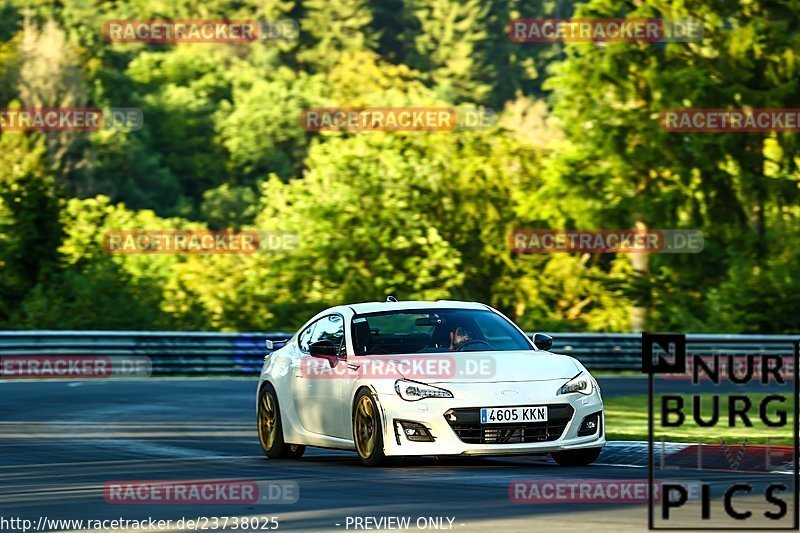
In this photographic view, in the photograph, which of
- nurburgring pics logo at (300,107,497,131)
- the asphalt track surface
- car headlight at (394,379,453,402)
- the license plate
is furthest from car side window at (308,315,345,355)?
nurburgring pics logo at (300,107,497,131)

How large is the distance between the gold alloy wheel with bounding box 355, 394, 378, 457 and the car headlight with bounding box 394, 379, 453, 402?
13.0 inches

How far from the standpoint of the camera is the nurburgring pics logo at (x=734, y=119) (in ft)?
164

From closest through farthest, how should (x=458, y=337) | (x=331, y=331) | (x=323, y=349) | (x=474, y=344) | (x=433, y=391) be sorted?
(x=433, y=391), (x=474, y=344), (x=458, y=337), (x=323, y=349), (x=331, y=331)

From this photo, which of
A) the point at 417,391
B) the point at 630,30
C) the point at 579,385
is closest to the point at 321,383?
the point at 417,391

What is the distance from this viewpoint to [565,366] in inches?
571

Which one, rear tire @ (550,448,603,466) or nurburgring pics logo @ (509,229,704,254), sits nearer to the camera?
rear tire @ (550,448,603,466)

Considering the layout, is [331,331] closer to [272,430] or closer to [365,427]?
[272,430]

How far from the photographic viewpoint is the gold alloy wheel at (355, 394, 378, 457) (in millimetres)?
14300

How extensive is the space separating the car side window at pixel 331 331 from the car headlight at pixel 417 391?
144cm

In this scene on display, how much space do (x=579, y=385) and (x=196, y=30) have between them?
336ft

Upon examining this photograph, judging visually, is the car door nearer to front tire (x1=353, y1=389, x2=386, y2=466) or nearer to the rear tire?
front tire (x1=353, y1=389, x2=386, y2=466)

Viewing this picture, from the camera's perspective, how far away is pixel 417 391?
14.0 meters

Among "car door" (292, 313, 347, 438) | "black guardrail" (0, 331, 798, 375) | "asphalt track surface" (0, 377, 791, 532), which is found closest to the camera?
"asphalt track surface" (0, 377, 791, 532)

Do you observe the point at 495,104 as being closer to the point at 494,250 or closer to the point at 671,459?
the point at 494,250
